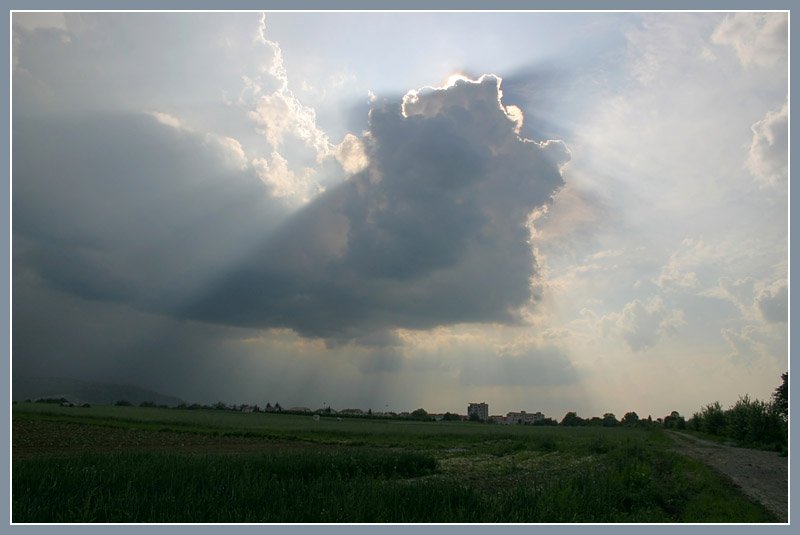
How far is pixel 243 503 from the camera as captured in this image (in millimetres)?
10758

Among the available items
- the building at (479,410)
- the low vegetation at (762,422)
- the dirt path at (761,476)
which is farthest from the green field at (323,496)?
the building at (479,410)

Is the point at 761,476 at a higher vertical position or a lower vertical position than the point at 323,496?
higher

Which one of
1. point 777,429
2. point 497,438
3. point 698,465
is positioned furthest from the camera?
point 497,438

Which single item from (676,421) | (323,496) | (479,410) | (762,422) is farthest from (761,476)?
(479,410)

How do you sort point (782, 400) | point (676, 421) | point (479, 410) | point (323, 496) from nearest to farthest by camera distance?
point (323, 496) < point (782, 400) < point (676, 421) < point (479, 410)

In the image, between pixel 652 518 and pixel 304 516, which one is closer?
pixel 304 516

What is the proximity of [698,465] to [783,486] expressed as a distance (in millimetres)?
4484

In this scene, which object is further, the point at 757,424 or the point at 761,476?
the point at 757,424

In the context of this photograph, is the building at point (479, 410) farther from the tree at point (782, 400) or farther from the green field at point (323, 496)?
the green field at point (323, 496)

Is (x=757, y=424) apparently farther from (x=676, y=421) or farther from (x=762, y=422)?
(x=676, y=421)

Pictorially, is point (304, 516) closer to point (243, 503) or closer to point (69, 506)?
point (243, 503)

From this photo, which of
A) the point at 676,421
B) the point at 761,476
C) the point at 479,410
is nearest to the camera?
the point at 761,476

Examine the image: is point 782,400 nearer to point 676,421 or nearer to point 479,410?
point 676,421

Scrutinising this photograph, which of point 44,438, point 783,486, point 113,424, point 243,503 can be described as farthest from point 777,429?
point 113,424
